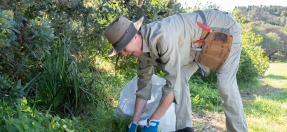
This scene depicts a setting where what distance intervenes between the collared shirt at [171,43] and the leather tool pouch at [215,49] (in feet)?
0.31

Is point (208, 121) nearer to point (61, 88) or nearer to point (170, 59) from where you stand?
point (170, 59)

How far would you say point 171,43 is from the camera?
179cm

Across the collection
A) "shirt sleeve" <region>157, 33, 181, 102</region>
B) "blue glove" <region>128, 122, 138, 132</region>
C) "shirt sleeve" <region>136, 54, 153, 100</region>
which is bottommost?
"blue glove" <region>128, 122, 138, 132</region>

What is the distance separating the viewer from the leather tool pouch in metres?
2.05

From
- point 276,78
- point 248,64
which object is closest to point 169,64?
point 248,64

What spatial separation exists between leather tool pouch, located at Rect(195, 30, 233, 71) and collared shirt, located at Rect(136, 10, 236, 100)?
0.31 ft

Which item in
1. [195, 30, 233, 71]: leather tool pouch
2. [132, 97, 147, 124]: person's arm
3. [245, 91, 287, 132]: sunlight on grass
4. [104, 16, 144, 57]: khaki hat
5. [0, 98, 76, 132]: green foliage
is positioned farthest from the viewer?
[245, 91, 287, 132]: sunlight on grass

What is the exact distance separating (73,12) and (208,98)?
268 centimetres

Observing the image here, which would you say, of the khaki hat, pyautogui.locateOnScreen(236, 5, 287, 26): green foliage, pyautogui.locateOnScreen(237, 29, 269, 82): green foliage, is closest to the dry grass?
the khaki hat

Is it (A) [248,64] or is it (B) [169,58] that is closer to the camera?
(B) [169,58]

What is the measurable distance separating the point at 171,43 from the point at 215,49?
547mm

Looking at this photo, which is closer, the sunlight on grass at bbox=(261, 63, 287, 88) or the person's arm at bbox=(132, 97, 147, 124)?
the person's arm at bbox=(132, 97, 147, 124)

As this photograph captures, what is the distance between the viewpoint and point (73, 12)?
2801 mm

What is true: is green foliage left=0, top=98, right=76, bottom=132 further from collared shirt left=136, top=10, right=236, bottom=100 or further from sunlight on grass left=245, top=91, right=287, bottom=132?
sunlight on grass left=245, top=91, right=287, bottom=132
